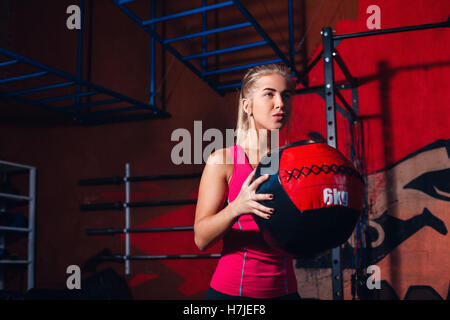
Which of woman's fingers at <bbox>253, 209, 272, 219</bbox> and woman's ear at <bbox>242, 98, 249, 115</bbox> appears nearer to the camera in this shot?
woman's fingers at <bbox>253, 209, 272, 219</bbox>

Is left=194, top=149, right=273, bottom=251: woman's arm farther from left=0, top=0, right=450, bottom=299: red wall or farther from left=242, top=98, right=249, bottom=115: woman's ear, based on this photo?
left=0, top=0, right=450, bottom=299: red wall

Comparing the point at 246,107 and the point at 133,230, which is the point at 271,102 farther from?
the point at 133,230

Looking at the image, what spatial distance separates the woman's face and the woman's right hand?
0.30m

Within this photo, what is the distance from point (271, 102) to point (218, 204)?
0.41 m

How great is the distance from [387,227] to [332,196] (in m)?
2.43

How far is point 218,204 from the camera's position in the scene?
1440mm

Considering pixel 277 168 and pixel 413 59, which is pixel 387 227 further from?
pixel 277 168

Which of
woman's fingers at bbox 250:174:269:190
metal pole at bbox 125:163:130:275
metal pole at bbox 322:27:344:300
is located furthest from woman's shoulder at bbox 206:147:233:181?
metal pole at bbox 125:163:130:275

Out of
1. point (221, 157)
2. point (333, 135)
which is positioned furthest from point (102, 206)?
point (221, 157)

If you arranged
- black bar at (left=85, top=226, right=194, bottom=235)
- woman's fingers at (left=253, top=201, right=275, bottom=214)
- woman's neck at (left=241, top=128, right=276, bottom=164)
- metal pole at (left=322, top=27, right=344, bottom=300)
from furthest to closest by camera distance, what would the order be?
black bar at (left=85, top=226, right=194, bottom=235)
metal pole at (left=322, top=27, right=344, bottom=300)
woman's neck at (left=241, top=128, right=276, bottom=164)
woman's fingers at (left=253, top=201, right=275, bottom=214)

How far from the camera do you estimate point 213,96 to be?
13.6 feet

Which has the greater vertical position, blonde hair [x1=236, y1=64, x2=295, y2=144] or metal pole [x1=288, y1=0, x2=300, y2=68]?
metal pole [x1=288, y1=0, x2=300, y2=68]

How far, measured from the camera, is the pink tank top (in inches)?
56.8

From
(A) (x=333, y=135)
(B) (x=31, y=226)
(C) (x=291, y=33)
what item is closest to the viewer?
(A) (x=333, y=135)
